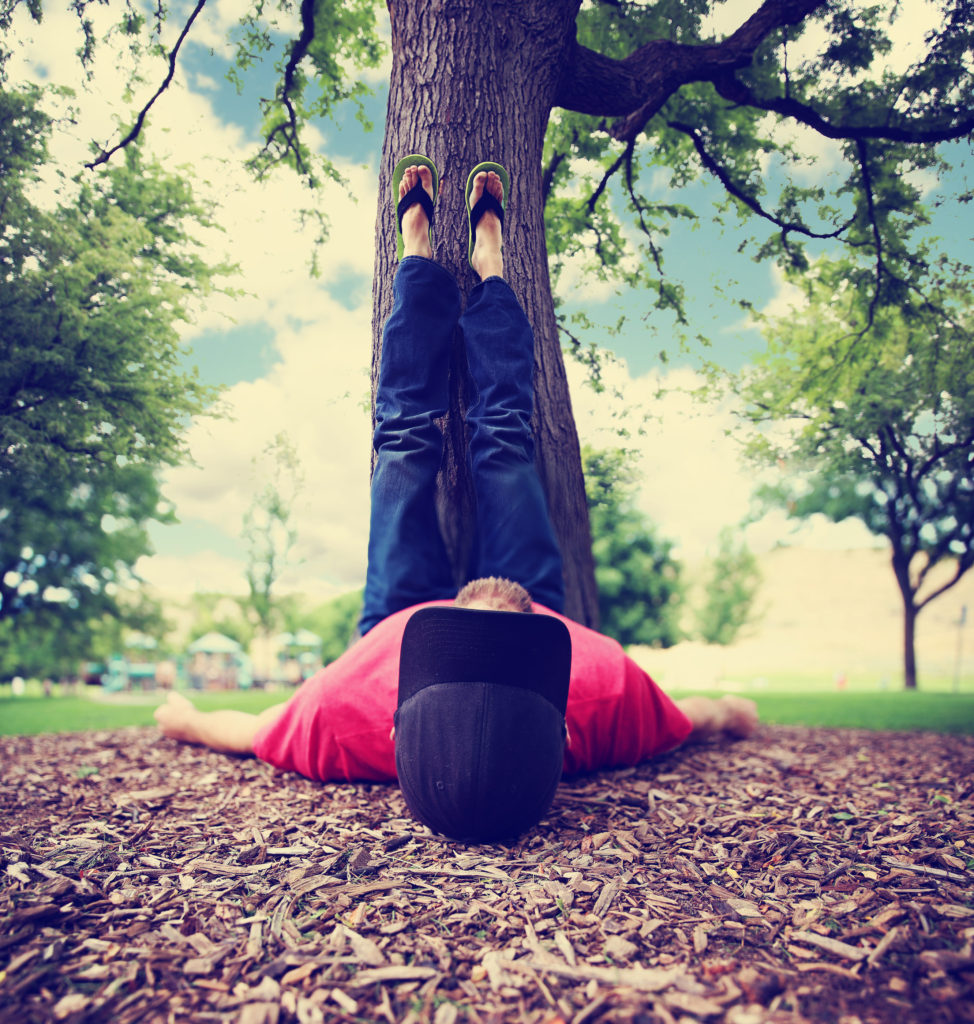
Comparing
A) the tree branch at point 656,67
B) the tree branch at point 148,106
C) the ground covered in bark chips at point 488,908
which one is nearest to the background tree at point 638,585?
the tree branch at point 656,67

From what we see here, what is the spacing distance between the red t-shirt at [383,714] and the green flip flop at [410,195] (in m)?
1.96

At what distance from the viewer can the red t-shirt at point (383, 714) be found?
8.20ft

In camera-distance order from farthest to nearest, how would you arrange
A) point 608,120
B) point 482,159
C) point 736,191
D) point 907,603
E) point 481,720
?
point 907,603 → point 608,120 → point 736,191 → point 482,159 → point 481,720

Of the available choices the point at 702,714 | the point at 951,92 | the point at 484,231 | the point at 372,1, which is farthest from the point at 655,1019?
the point at 372,1

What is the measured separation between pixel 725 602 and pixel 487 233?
33532 mm

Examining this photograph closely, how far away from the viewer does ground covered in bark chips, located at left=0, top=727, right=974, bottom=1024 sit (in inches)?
46.9

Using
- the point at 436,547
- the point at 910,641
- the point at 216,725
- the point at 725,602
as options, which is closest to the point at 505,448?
the point at 436,547

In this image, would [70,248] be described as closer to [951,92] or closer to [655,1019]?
[655,1019]

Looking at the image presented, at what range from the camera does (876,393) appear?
4.92m

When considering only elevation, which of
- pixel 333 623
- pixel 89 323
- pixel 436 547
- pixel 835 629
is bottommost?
pixel 835 629

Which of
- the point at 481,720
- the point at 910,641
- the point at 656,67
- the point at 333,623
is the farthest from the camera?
the point at 333,623

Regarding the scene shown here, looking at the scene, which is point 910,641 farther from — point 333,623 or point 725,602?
point 333,623

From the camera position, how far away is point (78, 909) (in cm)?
151

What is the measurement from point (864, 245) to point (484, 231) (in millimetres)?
3825
